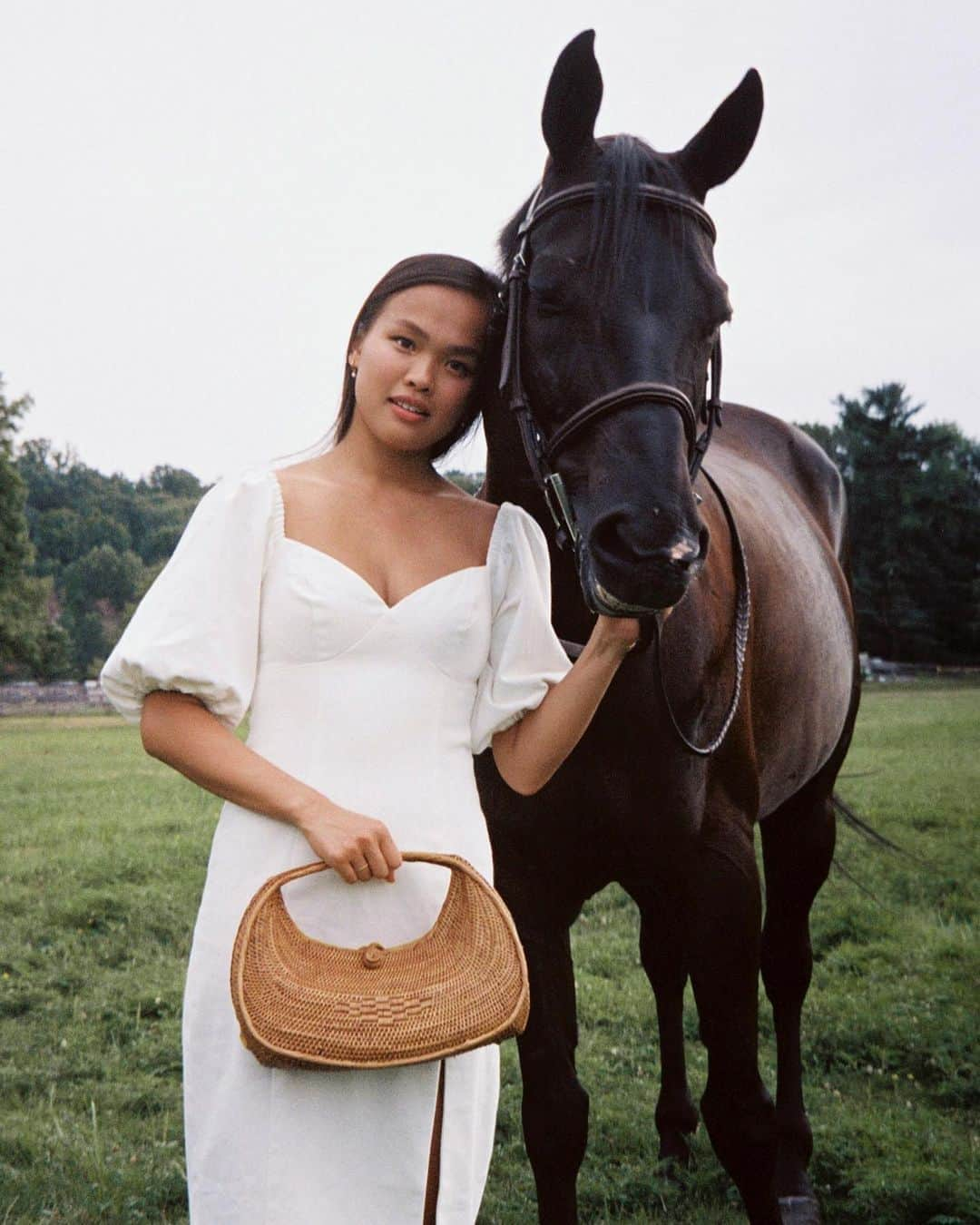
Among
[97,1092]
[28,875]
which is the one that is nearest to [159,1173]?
[97,1092]

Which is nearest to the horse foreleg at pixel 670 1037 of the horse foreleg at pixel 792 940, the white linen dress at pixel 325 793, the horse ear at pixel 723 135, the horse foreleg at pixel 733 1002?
the horse foreleg at pixel 792 940

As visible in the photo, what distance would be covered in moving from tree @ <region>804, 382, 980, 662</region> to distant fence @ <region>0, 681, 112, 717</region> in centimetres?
2427

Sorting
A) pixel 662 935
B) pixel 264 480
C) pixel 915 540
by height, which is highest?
pixel 915 540

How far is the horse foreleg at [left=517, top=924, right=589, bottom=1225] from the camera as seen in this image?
2.90 metres

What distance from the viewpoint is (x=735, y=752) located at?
2986mm

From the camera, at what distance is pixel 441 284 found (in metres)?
2.08

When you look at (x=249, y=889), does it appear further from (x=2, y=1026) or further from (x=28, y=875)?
(x=28, y=875)

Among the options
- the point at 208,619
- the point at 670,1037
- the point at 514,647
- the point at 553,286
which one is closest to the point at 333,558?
the point at 208,619

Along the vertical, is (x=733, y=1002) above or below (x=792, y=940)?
above

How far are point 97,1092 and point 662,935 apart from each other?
85.3 inches

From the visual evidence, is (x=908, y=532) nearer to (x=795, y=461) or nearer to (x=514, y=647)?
(x=795, y=461)

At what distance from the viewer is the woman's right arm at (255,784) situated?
5.68 ft

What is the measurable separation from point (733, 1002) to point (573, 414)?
156 cm

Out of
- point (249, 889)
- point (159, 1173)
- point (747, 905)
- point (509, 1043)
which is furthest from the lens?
point (509, 1043)
